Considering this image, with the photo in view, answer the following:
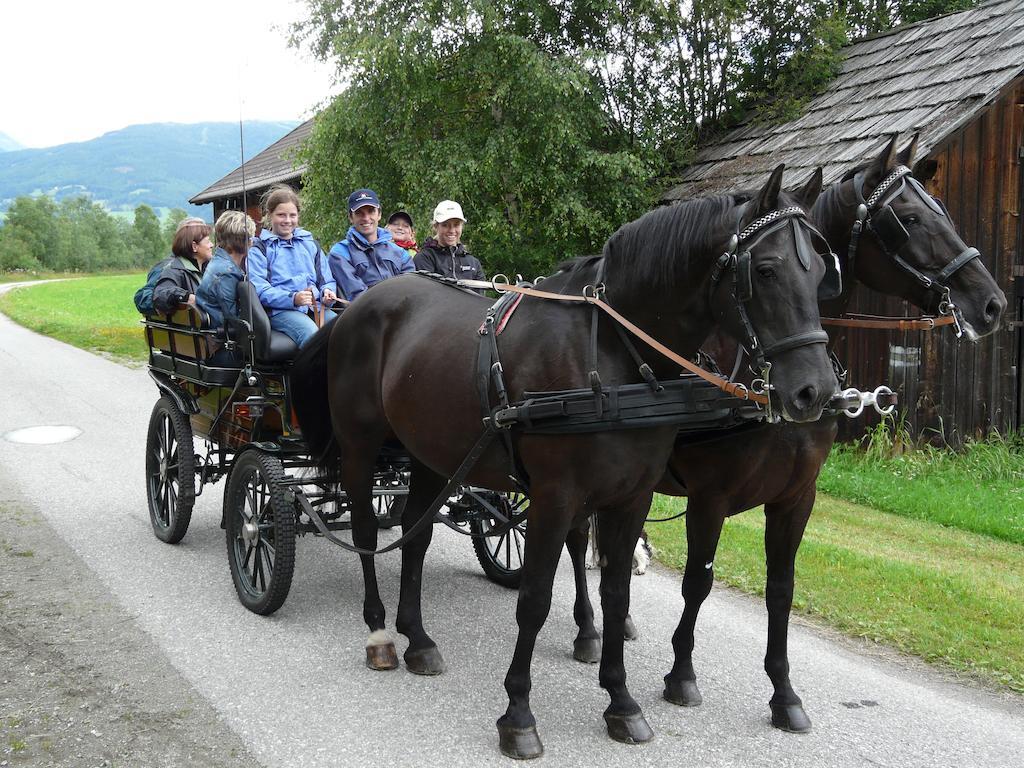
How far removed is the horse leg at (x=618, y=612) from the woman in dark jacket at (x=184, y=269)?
3.51 meters

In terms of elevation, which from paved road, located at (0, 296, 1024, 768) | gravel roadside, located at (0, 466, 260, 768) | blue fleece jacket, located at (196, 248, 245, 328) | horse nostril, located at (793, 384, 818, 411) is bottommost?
paved road, located at (0, 296, 1024, 768)

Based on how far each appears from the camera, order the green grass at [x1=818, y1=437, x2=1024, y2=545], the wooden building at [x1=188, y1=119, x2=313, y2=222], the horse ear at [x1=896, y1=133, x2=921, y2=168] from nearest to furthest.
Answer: the horse ear at [x1=896, y1=133, x2=921, y2=168] → the green grass at [x1=818, y1=437, x2=1024, y2=545] → the wooden building at [x1=188, y1=119, x2=313, y2=222]

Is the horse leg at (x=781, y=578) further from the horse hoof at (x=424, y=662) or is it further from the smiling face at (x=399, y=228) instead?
the smiling face at (x=399, y=228)

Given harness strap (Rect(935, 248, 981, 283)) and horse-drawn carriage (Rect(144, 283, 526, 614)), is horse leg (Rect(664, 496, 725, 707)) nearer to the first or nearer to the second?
horse-drawn carriage (Rect(144, 283, 526, 614))

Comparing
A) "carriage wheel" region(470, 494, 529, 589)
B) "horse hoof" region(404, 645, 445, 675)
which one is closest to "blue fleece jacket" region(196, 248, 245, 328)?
"carriage wheel" region(470, 494, 529, 589)

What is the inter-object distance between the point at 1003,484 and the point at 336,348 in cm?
673

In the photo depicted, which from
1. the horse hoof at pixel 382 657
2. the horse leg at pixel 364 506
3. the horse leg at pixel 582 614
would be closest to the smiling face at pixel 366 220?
the horse leg at pixel 364 506

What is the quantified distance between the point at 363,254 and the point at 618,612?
321 centimetres

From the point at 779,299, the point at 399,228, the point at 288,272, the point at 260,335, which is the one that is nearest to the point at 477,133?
the point at 399,228

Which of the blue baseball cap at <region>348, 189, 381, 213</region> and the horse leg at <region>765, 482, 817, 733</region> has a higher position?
the blue baseball cap at <region>348, 189, 381, 213</region>

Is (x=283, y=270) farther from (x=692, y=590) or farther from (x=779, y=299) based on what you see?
(x=779, y=299)

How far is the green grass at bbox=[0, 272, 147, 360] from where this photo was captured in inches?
750

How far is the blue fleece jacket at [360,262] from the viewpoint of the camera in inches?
233

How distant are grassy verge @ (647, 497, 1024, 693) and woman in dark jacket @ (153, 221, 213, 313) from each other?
143 inches
